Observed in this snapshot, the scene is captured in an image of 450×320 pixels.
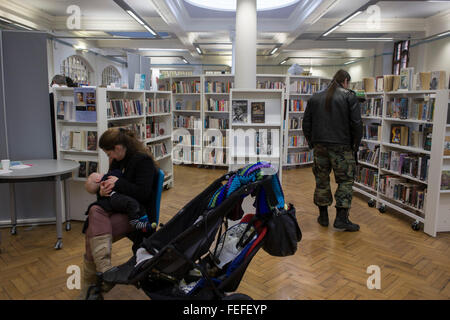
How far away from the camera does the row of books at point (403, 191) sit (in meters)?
4.11

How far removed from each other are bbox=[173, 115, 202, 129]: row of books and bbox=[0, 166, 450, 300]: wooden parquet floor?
3844 millimetres

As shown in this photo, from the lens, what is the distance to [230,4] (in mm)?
7836

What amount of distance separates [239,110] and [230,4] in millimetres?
4753

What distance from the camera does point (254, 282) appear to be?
9.34 feet

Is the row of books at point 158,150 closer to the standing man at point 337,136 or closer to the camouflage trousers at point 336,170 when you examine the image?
the standing man at point 337,136

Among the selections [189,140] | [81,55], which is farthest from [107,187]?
[81,55]

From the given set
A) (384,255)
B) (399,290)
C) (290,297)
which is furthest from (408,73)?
(290,297)

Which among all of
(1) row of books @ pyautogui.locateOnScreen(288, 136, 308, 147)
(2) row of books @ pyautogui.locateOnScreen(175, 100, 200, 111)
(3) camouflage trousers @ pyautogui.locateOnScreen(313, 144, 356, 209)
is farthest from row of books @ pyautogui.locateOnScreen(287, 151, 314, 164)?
(3) camouflage trousers @ pyautogui.locateOnScreen(313, 144, 356, 209)

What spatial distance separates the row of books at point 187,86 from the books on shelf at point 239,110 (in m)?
3.95

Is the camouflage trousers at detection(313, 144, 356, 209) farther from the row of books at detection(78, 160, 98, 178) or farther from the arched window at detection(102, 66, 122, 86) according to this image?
the arched window at detection(102, 66, 122, 86)

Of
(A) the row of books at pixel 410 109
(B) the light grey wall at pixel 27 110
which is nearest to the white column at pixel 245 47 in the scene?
(A) the row of books at pixel 410 109

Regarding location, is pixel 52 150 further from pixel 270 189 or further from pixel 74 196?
pixel 270 189

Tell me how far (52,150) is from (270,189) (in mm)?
3048

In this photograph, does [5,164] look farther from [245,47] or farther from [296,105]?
[296,105]
